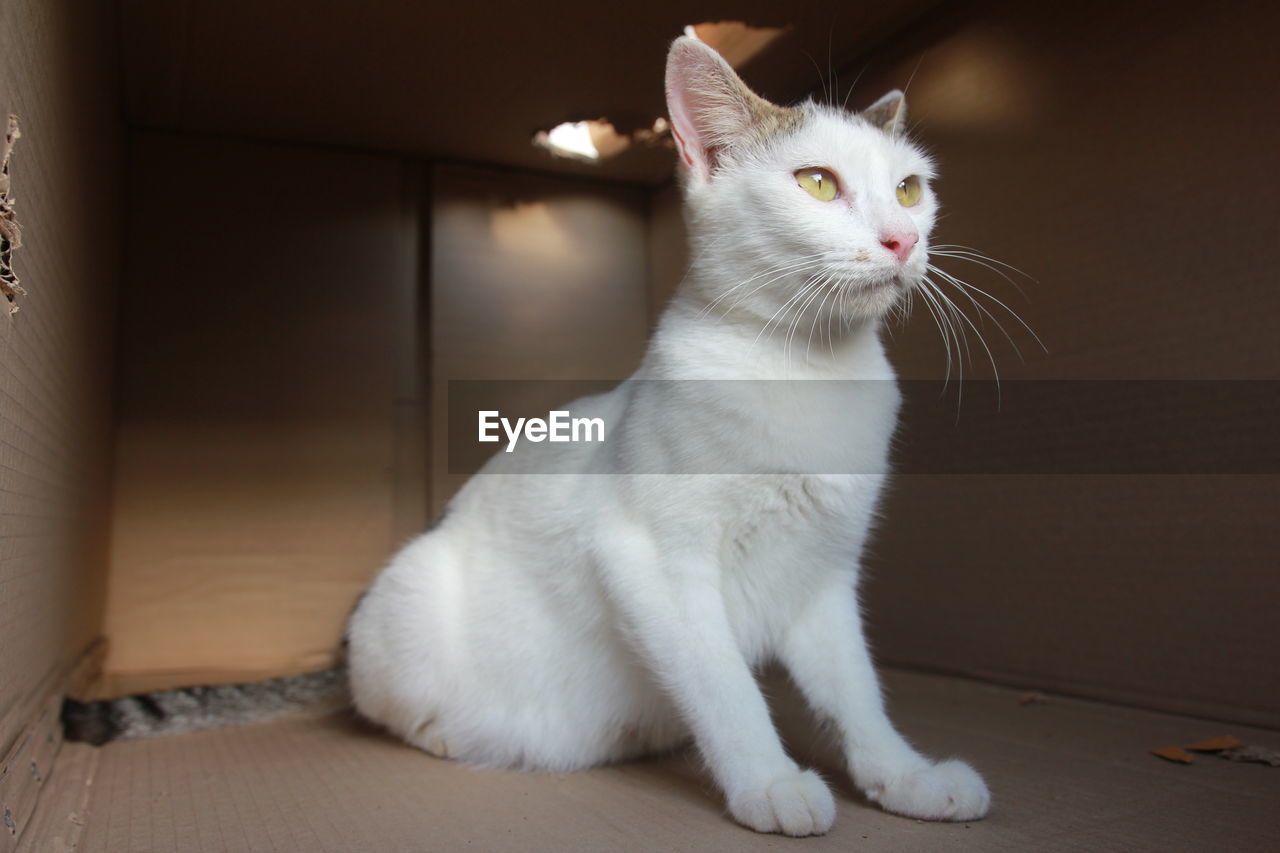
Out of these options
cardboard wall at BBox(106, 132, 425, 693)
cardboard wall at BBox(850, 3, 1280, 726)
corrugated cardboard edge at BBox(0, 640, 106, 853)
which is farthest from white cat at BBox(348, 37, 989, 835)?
cardboard wall at BBox(106, 132, 425, 693)

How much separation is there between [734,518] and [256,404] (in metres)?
1.57

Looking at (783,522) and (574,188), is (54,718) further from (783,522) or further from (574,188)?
(574,188)

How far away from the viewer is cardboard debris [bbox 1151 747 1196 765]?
1.34 m

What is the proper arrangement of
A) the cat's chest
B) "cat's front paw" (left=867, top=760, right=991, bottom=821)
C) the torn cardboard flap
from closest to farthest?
the torn cardboard flap
"cat's front paw" (left=867, top=760, right=991, bottom=821)
the cat's chest

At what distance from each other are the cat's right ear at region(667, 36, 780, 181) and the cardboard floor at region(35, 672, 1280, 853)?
3.12ft

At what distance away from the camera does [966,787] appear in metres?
1.14

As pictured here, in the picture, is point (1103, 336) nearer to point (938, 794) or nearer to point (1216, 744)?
point (1216, 744)

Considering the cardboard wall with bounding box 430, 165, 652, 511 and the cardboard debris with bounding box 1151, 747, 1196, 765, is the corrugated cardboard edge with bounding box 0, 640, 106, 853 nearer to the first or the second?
the cardboard wall with bounding box 430, 165, 652, 511

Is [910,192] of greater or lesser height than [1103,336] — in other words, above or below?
above

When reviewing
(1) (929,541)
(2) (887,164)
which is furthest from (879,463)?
(1) (929,541)

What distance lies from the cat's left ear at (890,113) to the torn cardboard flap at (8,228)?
A: 1183mm

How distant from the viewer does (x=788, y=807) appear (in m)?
1.09

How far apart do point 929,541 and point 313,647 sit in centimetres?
156

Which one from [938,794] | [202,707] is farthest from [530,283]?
[938,794]
